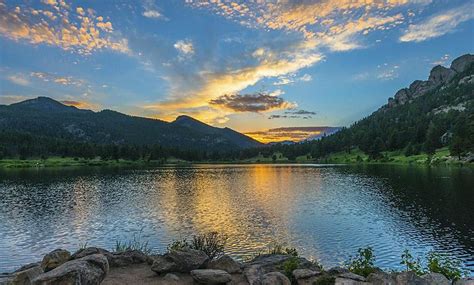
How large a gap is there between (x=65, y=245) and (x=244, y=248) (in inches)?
760

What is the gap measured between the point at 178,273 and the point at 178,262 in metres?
0.65

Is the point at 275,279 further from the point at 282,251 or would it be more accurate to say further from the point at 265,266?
the point at 282,251

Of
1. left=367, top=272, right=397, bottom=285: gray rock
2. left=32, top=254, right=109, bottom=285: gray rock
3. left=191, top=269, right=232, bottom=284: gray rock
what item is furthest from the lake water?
left=32, top=254, right=109, bottom=285: gray rock

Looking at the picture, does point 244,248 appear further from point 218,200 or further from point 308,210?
point 218,200

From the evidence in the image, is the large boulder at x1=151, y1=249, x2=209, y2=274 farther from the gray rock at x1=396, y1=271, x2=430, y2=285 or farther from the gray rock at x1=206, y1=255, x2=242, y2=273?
the gray rock at x1=396, y1=271, x2=430, y2=285

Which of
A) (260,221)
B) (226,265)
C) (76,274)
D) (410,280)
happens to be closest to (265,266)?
(226,265)

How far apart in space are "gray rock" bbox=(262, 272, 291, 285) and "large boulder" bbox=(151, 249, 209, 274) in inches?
171

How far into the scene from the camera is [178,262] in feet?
65.4

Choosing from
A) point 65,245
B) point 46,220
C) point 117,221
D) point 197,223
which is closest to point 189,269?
point 65,245

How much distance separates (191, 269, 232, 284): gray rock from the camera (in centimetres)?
1838

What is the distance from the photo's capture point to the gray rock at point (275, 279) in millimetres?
17413

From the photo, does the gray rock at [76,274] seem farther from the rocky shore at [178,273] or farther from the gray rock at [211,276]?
the gray rock at [211,276]

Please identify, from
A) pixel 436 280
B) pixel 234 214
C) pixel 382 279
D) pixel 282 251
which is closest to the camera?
pixel 436 280

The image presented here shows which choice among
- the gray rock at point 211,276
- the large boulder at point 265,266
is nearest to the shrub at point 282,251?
the large boulder at point 265,266
